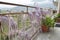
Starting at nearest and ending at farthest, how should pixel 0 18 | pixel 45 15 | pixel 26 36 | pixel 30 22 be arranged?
pixel 0 18 → pixel 26 36 → pixel 30 22 → pixel 45 15

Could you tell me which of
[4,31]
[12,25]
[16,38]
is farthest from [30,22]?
[4,31]

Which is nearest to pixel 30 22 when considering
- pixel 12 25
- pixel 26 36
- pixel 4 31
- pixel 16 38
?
pixel 26 36

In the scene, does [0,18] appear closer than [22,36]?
Yes

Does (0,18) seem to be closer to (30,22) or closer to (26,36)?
(26,36)

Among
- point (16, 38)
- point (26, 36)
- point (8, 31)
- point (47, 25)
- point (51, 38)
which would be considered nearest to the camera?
point (8, 31)

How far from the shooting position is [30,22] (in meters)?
4.05

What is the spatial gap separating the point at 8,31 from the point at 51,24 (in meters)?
3.41

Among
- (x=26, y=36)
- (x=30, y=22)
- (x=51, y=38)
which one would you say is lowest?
(x=51, y=38)

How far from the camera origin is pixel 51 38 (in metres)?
4.50

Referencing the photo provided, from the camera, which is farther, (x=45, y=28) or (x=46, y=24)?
(x=46, y=24)

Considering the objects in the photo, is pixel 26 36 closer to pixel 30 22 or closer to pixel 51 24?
pixel 30 22

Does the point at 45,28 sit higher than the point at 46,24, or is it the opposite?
the point at 46,24

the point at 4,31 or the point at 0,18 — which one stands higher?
the point at 0,18

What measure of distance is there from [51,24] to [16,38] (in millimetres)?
2888
